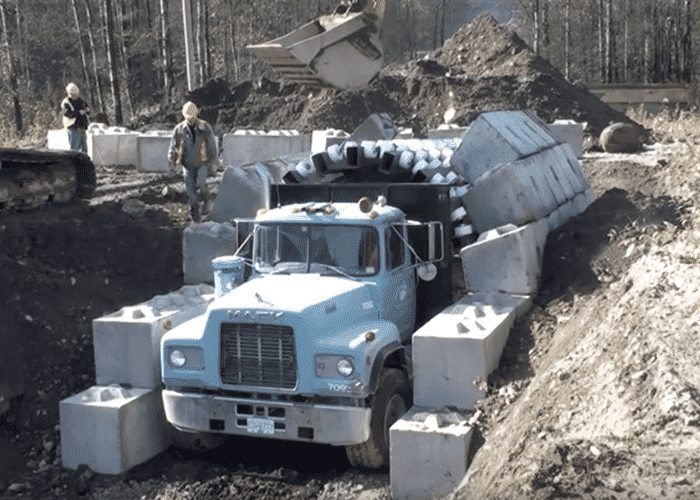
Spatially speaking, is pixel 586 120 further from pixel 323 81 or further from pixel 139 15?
pixel 139 15

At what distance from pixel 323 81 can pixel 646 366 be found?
1543 cm

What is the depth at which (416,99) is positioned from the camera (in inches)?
1246

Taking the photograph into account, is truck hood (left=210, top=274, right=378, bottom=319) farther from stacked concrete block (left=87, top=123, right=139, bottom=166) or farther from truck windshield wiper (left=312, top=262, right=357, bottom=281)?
stacked concrete block (left=87, top=123, right=139, bottom=166)

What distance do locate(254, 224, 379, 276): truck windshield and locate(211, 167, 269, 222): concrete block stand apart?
13.3 ft

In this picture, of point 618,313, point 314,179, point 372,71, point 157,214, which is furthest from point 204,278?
point 372,71

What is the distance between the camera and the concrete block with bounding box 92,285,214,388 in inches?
456

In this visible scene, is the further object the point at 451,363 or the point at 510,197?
the point at 510,197

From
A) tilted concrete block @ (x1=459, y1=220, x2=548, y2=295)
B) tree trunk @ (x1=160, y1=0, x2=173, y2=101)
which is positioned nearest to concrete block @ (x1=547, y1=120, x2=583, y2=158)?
tilted concrete block @ (x1=459, y1=220, x2=548, y2=295)

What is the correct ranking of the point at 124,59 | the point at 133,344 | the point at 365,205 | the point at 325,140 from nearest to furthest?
the point at 365,205, the point at 133,344, the point at 325,140, the point at 124,59

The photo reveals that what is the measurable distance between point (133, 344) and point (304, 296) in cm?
240

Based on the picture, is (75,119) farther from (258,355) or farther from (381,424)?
(381,424)

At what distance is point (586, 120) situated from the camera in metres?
29.2

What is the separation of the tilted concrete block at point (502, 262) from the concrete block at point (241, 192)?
3.79 meters

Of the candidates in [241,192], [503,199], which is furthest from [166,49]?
[503,199]
